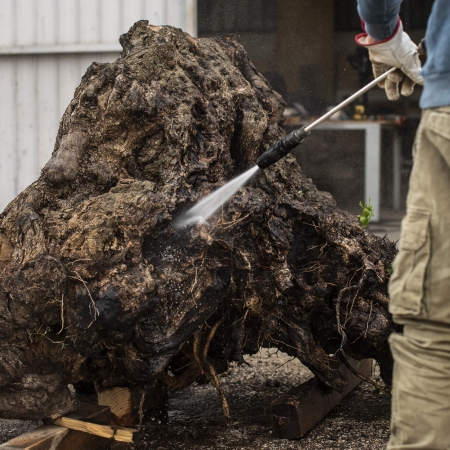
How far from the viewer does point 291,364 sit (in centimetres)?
486

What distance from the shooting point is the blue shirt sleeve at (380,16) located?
234cm

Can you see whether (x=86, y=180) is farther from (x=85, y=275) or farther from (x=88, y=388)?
(x=88, y=388)

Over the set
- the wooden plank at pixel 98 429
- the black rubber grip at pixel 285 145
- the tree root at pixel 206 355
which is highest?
the black rubber grip at pixel 285 145

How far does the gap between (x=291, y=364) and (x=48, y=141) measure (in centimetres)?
321

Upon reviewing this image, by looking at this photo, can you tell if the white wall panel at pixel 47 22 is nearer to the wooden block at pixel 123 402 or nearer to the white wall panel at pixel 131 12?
the white wall panel at pixel 131 12

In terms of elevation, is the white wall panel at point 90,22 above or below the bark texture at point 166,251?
above

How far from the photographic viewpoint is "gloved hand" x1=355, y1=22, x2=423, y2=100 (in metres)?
2.73

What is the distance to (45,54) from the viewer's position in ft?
21.4

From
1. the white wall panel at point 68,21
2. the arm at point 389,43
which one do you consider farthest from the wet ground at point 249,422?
the white wall panel at point 68,21

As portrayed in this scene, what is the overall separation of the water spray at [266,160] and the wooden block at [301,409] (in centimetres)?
106

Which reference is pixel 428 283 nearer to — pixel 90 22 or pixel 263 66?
pixel 263 66

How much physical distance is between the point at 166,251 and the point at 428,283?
1.25m

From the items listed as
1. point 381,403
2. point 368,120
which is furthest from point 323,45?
point 381,403

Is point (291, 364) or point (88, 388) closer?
point (88, 388)
